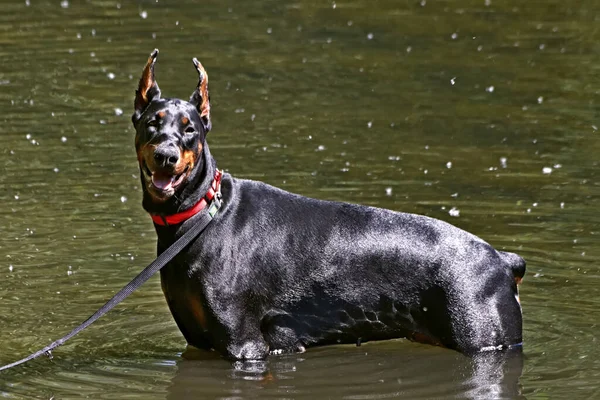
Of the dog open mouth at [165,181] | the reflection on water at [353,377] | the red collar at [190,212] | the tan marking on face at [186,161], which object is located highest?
the tan marking on face at [186,161]

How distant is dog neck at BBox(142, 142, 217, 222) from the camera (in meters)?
6.76

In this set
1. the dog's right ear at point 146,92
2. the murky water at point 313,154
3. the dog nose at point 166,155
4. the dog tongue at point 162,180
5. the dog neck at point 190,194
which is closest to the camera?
the dog nose at point 166,155

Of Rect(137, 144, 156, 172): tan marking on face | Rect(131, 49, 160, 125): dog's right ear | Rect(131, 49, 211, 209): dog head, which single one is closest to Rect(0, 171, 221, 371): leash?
Rect(131, 49, 211, 209): dog head

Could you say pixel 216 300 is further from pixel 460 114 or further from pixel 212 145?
pixel 460 114

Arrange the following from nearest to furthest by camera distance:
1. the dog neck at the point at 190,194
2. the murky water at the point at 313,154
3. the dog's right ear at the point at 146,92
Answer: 1. the dog neck at the point at 190,194
2. the dog's right ear at the point at 146,92
3. the murky water at the point at 313,154

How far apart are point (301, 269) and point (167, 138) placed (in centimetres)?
109

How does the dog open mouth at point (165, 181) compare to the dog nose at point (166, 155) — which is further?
the dog open mouth at point (165, 181)

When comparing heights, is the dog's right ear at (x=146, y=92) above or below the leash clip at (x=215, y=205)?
above

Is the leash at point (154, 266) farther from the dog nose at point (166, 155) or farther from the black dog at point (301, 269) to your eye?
the dog nose at point (166, 155)

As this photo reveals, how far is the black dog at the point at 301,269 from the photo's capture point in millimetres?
6805

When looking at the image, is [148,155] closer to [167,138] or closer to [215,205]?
[167,138]

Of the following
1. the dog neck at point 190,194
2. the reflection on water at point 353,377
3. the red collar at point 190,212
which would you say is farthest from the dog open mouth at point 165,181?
the reflection on water at point 353,377

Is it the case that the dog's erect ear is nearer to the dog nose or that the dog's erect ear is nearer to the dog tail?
the dog nose

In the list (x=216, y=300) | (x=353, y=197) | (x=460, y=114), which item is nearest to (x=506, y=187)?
(x=353, y=197)
